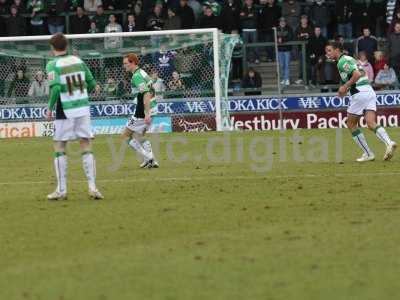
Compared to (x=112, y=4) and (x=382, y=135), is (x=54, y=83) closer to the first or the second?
(x=382, y=135)

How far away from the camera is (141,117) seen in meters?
21.6

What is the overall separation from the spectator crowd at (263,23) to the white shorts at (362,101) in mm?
10154

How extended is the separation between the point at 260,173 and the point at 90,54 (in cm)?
1193

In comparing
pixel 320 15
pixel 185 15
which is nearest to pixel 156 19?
pixel 185 15

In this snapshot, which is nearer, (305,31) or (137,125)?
(137,125)

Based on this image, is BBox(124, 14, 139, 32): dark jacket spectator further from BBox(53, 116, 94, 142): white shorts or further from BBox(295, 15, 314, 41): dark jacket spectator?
BBox(53, 116, 94, 142): white shorts

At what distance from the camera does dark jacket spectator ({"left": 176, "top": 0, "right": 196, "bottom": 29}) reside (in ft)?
113

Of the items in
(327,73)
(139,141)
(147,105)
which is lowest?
(139,141)

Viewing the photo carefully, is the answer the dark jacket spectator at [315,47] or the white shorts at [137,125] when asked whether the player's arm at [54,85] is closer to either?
the white shorts at [137,125]

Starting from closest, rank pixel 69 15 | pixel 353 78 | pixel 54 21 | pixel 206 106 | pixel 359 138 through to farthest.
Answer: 1. pixel 353 78
2. pixel 359 138
3. pixel 206 106
4. pixel 54 21
5. pixel 69 15

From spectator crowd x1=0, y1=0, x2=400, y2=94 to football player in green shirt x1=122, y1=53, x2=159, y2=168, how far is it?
11512 millimetres

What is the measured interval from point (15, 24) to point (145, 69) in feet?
21.5

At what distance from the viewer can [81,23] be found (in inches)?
1378

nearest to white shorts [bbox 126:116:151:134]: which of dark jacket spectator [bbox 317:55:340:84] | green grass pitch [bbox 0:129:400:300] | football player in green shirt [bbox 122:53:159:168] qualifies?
football player in green shirt [bbox 122:53:159:168]
